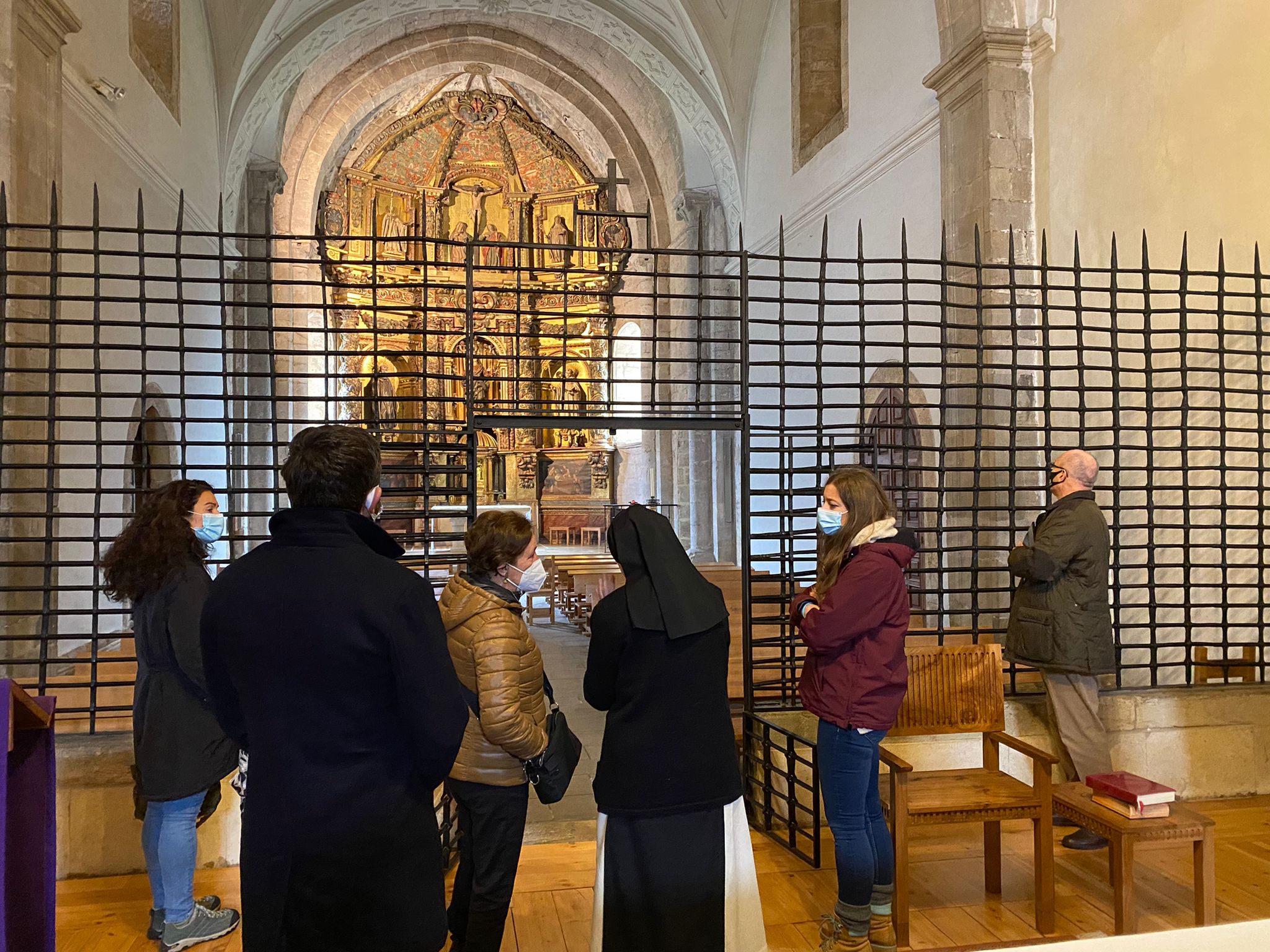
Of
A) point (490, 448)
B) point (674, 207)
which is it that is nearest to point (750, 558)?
point (674, 207)

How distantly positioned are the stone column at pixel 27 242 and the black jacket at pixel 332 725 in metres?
3.68

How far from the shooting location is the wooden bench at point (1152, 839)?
302 cm

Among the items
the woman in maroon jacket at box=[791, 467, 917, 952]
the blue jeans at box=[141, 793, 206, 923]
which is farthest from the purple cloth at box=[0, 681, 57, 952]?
the woman in maroon jacket at box=[791, 467, 917, 952]

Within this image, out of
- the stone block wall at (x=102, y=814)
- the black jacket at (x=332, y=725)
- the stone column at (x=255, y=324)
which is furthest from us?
the stone column at (x=255, y=324)

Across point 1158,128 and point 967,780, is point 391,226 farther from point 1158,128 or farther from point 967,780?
point 967,780

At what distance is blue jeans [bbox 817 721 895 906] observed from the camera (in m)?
2.86

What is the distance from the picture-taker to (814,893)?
3.59 m

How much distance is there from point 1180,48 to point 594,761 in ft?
18.4

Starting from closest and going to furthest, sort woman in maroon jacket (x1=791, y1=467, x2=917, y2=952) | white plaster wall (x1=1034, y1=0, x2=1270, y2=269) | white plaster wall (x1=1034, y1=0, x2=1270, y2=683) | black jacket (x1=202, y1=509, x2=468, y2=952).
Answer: black jacket (x1=202, y1=509, x2=468, y2=952), woman in maroon jacket (x1=791, y1=467, x2=917, y2=952), white plaster wall (x1=1034, y1=0, x2=1270, y2=683), white plaster wall (x1=1034, y1=0, x2=1270, y2=269)

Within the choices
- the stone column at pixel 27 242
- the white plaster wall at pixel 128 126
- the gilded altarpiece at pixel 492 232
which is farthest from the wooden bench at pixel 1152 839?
the gilded altarpiece at pixel 492 232

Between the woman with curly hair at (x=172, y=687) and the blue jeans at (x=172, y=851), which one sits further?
the blue jeans at (x=172, y=851)

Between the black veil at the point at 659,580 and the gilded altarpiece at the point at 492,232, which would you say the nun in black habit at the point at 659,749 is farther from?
the gilded altarpiece at the point at 492,232

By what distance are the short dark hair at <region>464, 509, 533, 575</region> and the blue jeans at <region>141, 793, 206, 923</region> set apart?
1360 mm

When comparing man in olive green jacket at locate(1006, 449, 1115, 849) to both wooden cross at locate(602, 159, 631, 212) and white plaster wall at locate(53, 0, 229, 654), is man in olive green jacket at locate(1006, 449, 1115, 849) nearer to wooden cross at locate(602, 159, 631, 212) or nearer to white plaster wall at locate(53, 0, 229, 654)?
white plaster wall at locate(53, 0, 229, 654)
